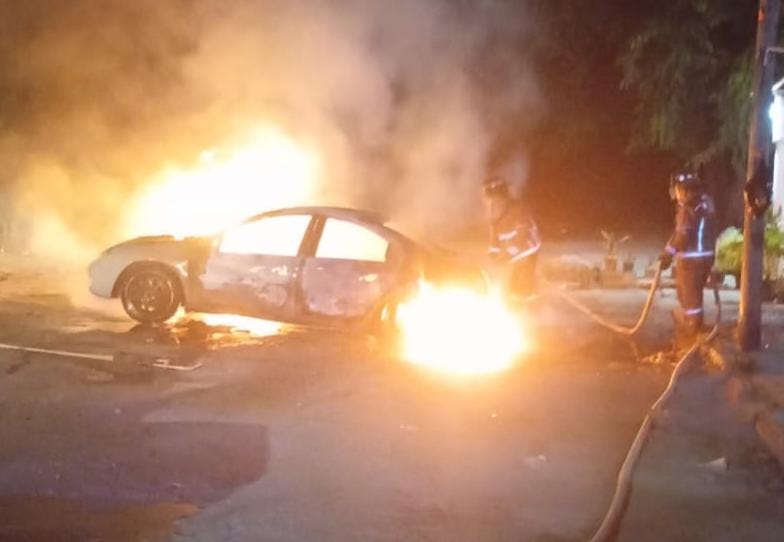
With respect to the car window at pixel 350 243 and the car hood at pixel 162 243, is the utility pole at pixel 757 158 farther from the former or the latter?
the car hood at pixel 162 243

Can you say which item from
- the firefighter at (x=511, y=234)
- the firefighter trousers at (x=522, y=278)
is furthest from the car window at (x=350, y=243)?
the firefighter trousers at (x=522, y=278)

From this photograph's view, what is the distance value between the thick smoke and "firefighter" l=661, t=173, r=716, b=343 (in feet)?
24.5

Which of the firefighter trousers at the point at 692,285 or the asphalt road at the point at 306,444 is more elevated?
the firefighter trousers at the point at 692,285

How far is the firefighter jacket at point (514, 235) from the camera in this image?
38.7 ft

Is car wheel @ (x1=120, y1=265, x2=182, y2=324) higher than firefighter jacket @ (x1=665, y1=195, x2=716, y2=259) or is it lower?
lower

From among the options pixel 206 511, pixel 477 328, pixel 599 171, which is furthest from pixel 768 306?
pixel 599 171

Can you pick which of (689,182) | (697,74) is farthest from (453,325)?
(697,74)

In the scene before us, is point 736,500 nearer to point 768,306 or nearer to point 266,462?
point 266,462

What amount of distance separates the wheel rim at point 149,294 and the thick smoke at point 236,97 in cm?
588

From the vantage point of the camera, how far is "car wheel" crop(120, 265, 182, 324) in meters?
11.1

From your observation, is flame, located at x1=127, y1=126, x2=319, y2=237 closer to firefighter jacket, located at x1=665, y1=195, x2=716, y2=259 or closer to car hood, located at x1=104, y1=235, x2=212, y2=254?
car hood, located at x1=104, y1=235, x2=212, y2=254

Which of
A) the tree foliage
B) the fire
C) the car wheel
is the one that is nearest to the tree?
the tree foliage

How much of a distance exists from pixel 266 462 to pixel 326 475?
1.43 feet

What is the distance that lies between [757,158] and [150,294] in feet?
20.4
